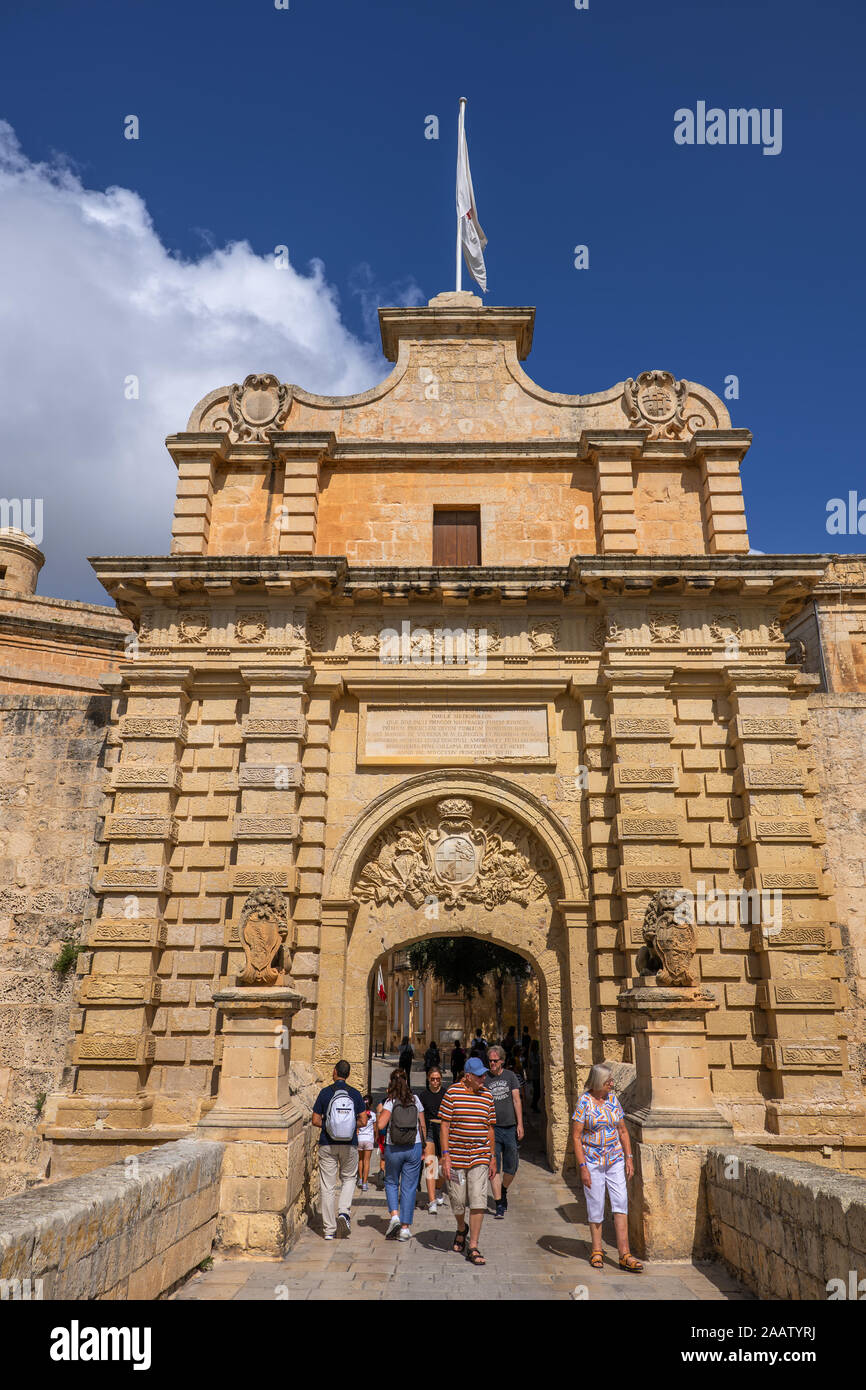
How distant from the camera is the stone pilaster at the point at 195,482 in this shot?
1381 cm

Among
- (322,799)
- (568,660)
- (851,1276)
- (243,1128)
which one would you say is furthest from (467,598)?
(851,1276)

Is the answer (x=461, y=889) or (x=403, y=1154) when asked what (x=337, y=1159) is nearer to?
(x=403, y=1154)

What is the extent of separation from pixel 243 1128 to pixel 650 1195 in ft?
11.8

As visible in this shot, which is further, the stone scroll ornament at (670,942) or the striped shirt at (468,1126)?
the stone scroll ornament at (670,942)

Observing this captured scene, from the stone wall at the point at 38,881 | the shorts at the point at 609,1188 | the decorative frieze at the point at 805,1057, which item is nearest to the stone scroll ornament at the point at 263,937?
the shorts at the point at 609,1188

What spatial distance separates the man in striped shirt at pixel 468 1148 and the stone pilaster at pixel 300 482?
27.3 feet

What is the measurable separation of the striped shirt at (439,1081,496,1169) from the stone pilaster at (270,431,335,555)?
8.33m

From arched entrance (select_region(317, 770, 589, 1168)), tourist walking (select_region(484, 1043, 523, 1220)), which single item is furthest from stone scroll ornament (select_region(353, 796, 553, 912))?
tourist walking (select_region(484, 1043, 523, 1220))

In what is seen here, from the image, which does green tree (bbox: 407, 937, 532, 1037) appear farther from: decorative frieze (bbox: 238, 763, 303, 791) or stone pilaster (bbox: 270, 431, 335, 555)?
stone pilaster (bbox: 270, 431, 335, 555)

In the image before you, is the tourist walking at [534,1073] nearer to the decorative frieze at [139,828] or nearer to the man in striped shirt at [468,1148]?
the decorative frieze at [139,828]

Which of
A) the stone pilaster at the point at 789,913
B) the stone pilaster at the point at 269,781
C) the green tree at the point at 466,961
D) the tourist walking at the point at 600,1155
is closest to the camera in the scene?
the tourist walking at the point at 600,1155

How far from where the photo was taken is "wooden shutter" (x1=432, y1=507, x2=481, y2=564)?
46.5 ft

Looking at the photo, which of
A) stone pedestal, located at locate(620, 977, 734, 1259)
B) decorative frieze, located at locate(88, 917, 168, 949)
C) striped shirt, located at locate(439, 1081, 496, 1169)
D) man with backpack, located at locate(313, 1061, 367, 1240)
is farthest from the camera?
decorative frieze, located at locate(88, 917, 168, 949)

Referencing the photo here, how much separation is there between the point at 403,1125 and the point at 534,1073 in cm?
1510
